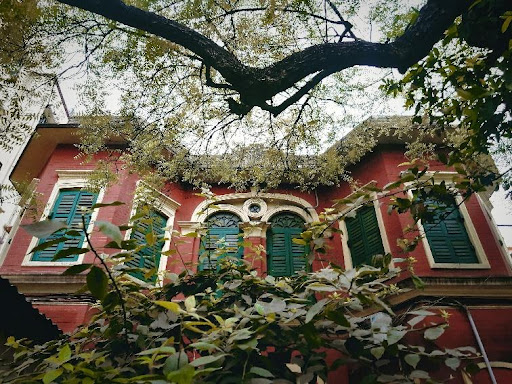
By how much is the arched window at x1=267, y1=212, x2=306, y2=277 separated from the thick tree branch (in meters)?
5.28

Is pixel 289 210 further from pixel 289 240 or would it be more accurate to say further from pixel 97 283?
pixel 97 283

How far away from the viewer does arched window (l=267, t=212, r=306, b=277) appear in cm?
871

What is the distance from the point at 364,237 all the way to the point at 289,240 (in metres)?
1.80

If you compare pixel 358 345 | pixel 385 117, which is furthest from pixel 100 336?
pixel 385 117

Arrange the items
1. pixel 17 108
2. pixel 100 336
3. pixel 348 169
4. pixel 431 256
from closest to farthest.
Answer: pixel 100 336, pixel 17 108, pixel 431 256, pixel 348 169

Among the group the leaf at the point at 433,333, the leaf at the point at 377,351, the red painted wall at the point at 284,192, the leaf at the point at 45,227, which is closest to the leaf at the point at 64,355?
the leaf at the point at 45,227

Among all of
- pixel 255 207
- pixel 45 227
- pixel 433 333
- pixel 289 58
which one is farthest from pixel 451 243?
pixel 45 227

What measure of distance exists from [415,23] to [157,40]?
148 inches

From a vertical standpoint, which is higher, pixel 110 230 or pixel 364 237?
pixel 364 237

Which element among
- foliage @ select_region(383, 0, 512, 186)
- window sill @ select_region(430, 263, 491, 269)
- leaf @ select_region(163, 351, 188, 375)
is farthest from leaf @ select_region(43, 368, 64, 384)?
window sill @ select_region(430, 263, 491, 269)

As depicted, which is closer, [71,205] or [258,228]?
[71,205]

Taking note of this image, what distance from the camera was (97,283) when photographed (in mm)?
1383

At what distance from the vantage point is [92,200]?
28.0 feet

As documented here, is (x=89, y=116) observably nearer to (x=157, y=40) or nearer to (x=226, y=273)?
(x=157, y=40)
